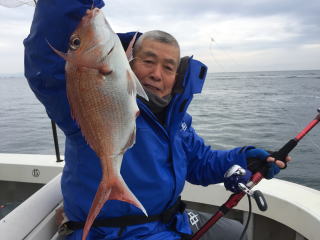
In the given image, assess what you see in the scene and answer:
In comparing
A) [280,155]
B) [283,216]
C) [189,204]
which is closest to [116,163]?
[280,155]

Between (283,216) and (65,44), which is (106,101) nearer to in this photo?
(65,44)

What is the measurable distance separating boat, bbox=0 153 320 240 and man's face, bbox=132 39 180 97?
1203 millimetres

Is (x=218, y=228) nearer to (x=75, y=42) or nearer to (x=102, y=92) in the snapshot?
(x=102, y=92)

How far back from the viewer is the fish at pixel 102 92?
1.29 m

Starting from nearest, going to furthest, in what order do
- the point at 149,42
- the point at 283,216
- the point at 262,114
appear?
the point at 149,42 < the point at 283,216 < the point at 262,114

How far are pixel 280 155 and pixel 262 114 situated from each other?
1396 centimetres

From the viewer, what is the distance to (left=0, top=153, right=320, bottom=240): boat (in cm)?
218

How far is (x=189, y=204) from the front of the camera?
3650 millimetres

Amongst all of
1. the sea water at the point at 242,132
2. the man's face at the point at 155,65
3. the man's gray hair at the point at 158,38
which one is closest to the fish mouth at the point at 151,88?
the man's face at the point at 155,65

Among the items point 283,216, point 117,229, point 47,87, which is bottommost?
point 283,216

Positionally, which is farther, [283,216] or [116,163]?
[283,216]

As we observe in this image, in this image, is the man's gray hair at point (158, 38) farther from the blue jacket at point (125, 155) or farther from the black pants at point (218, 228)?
the black pants at point (218, 228)

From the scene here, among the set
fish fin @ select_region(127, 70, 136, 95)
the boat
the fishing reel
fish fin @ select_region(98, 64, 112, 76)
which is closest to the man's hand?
the fishing reel

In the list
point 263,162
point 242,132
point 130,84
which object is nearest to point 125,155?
point 130,84
